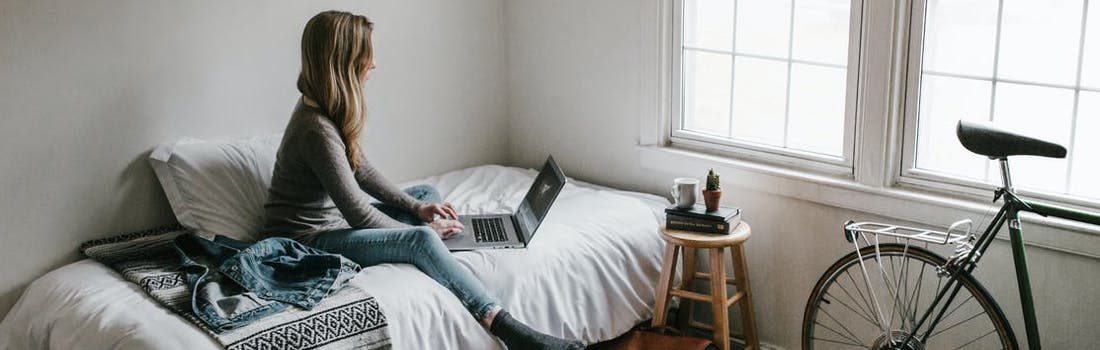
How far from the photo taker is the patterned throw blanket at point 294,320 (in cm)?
242

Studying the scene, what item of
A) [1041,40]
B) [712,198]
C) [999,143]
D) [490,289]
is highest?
[1041,40]

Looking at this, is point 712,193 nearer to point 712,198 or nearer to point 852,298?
point 712,198

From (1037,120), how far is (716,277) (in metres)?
1.01

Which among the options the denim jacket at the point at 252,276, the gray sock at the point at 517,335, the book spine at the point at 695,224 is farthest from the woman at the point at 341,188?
the book spine at the point at 695,224

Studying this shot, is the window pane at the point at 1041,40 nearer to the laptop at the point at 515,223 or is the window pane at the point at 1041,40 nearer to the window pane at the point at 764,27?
the window pane at the point at 764,27

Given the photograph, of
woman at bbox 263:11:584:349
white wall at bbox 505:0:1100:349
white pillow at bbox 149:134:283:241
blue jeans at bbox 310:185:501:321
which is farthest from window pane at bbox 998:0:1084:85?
white pillow at bbox 149:134:283:241

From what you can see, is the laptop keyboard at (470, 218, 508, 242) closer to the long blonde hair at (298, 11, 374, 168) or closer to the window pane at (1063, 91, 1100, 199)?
the long blonde hair at (298, 11, 374, 168)

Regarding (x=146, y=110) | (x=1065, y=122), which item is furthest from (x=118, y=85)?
(x=1065, y=122)

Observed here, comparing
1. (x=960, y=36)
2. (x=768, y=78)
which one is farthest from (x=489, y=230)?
(x=960, y=36)

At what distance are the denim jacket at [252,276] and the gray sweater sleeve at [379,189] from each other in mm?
418

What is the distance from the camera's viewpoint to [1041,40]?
2.71 metres

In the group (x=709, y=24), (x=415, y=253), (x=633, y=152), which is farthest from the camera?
(x=633, y=152)

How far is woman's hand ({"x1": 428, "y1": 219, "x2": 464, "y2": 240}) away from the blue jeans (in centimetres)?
16

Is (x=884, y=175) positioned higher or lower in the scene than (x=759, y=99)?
lower
